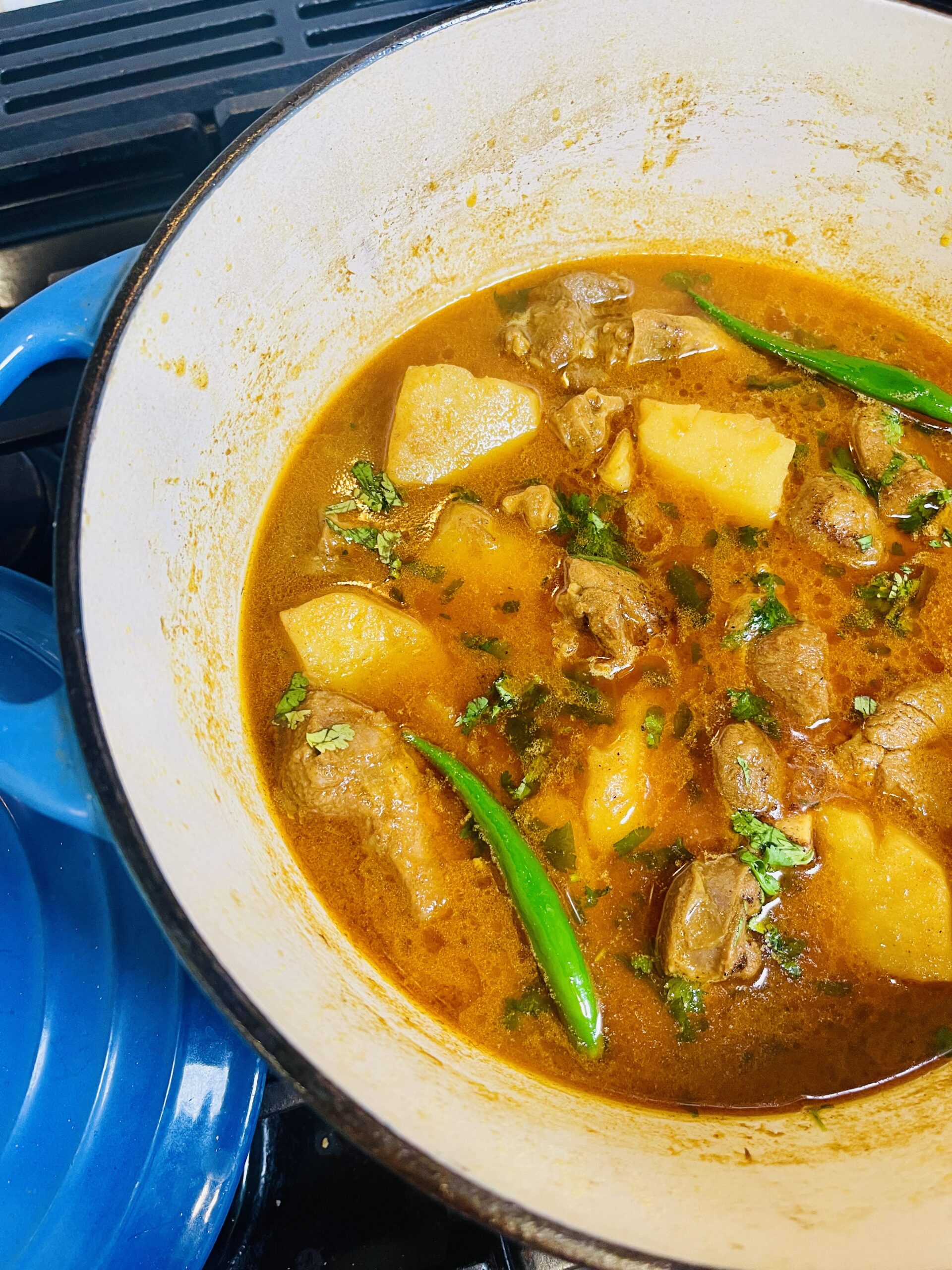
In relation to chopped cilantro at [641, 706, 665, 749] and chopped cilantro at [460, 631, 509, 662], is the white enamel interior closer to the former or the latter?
chopped cilantro at [460, 631, 509, 662]

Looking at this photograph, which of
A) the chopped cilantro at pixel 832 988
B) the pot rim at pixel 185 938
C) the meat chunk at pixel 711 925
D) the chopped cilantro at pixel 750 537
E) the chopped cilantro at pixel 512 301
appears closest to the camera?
the pot rim at pixel 185 938

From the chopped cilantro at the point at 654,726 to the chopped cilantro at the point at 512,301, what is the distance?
4.46ft

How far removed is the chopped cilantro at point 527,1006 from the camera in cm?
195

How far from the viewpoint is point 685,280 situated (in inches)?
112

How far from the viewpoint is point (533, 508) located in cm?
235

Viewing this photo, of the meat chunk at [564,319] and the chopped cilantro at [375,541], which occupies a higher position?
the meat chunk at [564,319]

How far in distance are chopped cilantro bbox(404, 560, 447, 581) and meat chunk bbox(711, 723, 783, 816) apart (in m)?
0.82

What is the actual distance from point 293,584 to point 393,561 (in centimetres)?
28

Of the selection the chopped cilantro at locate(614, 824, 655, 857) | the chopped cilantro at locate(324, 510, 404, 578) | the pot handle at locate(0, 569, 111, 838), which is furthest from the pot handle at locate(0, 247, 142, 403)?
the chopped cilantro at locate(614, 824, 655, 857)

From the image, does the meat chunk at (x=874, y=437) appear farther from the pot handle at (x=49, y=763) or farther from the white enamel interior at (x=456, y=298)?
the pot handle at (x=49, y=763)

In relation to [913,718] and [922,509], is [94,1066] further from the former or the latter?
[922,509]

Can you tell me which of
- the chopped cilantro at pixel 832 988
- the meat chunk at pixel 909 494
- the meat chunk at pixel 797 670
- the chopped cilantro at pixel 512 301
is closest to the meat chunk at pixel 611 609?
the meat chunk at pixel 797 670

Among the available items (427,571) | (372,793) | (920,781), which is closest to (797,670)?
(920,781)

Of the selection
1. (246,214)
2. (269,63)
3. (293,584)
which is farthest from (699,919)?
(269,63)
